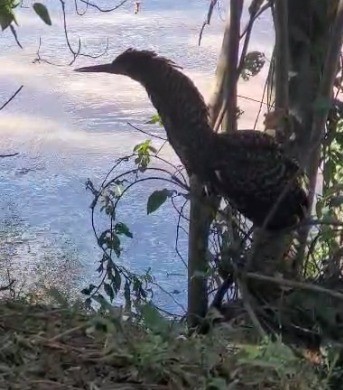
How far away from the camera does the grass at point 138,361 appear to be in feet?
4.79

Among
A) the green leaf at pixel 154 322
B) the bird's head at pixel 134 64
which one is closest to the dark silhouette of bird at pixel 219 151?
the bird's head at pixel 134 64

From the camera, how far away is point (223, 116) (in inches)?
109

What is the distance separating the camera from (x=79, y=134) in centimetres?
449

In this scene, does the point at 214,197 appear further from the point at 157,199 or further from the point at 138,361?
the point at 138,361

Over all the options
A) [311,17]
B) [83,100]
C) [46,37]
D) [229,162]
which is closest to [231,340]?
[229,162]

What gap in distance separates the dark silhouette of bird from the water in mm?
1215

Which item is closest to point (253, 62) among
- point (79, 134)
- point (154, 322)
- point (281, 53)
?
point (281, 53)

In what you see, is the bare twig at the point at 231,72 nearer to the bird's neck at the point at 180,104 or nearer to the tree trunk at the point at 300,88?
the tree trunk at the point at 300,88

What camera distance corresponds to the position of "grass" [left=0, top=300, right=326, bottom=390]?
1460 millimetres

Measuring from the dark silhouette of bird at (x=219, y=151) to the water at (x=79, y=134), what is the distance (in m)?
1.21

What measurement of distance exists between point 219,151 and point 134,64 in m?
0.30

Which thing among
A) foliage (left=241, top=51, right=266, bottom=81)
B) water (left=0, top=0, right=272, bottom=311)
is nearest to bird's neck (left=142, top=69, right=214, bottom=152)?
foliage (left=241, top=51, right=266, bottom=81)

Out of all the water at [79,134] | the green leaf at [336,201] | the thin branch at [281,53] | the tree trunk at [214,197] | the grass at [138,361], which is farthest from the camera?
the water at [79,134]

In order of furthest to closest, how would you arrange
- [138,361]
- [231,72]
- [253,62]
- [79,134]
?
[79,134] → [253,62] → [231,72] → [138,361]
